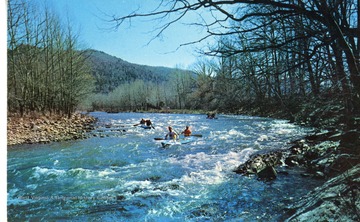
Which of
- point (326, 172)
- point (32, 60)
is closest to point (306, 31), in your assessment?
point (326, 172)

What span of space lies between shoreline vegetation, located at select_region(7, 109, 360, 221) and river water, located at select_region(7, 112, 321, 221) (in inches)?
9.7

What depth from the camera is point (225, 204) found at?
2.82m

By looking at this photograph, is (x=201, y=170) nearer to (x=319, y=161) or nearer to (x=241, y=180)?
(x=241, y=180)

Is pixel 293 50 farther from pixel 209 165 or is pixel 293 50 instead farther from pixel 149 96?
pixel 149 96

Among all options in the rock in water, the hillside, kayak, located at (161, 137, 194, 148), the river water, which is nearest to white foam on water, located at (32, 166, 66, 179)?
the river water

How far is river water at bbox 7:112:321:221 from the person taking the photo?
8.62 feet

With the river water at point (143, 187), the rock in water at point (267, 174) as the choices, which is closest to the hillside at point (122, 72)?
the river water at point (143, 187)

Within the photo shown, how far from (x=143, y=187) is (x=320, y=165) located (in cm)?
272

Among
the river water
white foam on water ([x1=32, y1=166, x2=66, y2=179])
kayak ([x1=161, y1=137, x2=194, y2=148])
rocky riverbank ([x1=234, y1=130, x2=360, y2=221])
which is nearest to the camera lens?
rocky riverbank ([x1=234, y1=130, x2=360, y2=221])

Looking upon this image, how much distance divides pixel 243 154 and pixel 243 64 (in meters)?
3.74

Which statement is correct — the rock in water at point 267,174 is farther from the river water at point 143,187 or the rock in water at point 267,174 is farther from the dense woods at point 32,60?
the dense woods at point 32,60

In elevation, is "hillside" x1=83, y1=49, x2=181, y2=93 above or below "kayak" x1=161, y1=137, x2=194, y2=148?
above

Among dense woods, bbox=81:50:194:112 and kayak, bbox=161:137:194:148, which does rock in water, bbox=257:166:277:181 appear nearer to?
kayak, bbox=161:137:194:148

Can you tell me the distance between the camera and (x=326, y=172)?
3.39 m
